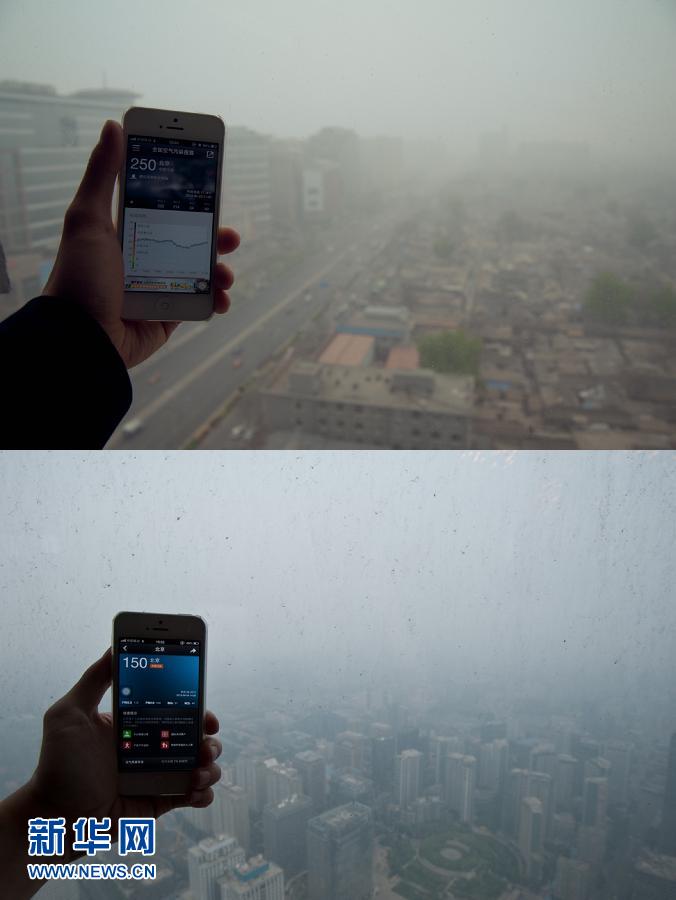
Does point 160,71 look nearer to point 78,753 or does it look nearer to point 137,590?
point 137,590

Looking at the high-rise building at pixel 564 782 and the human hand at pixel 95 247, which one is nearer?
the human hand at pixel 95 247

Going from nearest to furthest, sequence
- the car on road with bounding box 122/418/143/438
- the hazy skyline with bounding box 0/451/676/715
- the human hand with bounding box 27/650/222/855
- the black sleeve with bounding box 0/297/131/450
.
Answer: the black sleeve with bounding box 0/297/131/450 → the human hand with bounding box 27/650/222/855 → the hazy skyline with bounding box 0/451/676/715 → the car on road with bounding box 122/418/143/438

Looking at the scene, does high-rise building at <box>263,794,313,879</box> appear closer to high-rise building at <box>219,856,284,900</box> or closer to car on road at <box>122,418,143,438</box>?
high-rise building at <box>219,856,284,900</box>

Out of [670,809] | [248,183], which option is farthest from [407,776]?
[248,183]

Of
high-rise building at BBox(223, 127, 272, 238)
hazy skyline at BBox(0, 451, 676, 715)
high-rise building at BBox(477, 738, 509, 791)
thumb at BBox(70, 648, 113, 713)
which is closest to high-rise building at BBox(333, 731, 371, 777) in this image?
hazy skyline at BBox(0, 451, 676, 715)

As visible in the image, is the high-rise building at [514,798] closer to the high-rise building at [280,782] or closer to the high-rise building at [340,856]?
the high-rise building at [340,856]

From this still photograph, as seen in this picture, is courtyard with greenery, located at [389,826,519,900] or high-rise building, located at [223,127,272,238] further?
high-rise building, located at [223,127,272,238]

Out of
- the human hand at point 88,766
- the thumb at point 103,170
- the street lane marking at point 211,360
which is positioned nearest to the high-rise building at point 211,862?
the human hand at point 88,766

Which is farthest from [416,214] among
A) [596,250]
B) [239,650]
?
[239,650]
